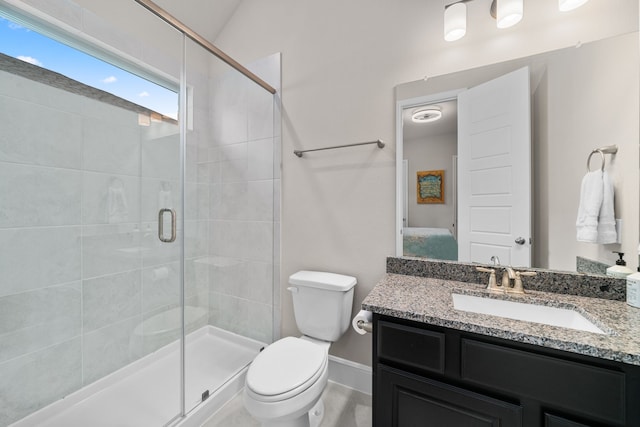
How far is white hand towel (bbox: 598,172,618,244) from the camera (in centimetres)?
108

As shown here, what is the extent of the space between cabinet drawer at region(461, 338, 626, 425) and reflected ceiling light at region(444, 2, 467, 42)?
1396 mm

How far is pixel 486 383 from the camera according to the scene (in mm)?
809

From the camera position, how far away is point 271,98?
6.40ft

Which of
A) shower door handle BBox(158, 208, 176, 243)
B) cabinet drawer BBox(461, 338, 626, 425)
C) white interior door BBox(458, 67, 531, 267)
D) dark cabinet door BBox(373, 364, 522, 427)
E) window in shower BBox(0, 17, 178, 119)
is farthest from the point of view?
shower door handle BBox(158, 208, 176, 243)

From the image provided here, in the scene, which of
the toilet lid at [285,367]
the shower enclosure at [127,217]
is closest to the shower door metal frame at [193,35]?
the shower enclosure at [127,217]

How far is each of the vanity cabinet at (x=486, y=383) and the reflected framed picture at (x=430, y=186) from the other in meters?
0.74

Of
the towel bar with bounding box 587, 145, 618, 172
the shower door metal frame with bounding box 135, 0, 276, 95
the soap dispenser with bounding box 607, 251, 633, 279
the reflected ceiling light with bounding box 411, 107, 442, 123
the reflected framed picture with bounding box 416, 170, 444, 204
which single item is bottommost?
the soap dispenser with bounding box 607, 251, 633, 279

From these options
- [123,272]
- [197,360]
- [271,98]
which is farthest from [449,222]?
[123,272]

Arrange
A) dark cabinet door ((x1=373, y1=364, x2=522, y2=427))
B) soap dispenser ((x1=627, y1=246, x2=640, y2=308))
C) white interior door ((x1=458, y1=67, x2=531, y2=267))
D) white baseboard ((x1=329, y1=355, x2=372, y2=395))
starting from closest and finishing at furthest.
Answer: dark cabinet door ((x1=373, y1=364, x2=522, y2=427)) < soap dispenser ((x1=627, y1=246, x2=640, y2=308)) < white interior door ((x1=458, y1=67, x2=531, y2=267)) < white baseboard ((x1=329, y1=355, x2=372, y2=395))

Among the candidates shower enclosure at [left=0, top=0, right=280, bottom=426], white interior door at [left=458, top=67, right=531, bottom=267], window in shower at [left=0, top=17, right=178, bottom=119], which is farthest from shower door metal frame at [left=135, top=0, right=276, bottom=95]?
white interior door at [left=458, top=67, right=531, bottom=267]

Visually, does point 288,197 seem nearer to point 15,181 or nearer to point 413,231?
point 413,231

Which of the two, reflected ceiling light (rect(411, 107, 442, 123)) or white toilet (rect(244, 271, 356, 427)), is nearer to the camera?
white toilet (rect(244, 271, 356, 427))

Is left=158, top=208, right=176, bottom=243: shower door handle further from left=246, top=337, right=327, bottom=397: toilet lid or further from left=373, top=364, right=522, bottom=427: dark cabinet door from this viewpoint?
left=373, top=364, right=522, bottom=427: dark cabinet door

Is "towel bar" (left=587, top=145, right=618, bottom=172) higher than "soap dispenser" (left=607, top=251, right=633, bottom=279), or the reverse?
"towel bar" (left=587, top=145, right=618, bottom=172)
